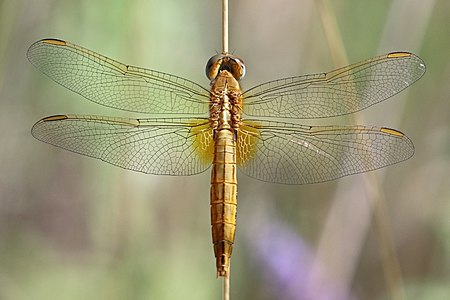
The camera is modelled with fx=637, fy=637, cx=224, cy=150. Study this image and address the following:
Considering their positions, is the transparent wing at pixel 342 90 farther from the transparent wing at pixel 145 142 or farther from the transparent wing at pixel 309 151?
the transparent wing at pixel 145 142

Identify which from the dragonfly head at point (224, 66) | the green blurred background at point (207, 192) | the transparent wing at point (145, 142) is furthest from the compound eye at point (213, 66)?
the green blurred background at point (207, 192)

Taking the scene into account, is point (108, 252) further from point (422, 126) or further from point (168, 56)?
point (422, 126)

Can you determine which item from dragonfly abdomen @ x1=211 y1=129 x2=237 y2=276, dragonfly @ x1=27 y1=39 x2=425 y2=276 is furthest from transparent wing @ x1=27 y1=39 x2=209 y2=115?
dragonfly abdomen @ x1=211 y1=129 x2=237 y2=276

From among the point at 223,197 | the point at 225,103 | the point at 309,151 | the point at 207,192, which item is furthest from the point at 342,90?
the point at 207,192

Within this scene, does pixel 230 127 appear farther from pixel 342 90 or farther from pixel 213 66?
pixel 342 90

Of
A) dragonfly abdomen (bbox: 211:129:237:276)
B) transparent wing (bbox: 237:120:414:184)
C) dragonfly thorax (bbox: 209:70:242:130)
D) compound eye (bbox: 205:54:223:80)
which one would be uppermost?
compound eye (bbox: 205:54:223:80)

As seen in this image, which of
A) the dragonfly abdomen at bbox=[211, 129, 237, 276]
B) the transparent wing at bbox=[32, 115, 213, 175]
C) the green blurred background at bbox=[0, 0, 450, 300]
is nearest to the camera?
the dragonfly abdomen at bbox=[211, 129, 237, 276]

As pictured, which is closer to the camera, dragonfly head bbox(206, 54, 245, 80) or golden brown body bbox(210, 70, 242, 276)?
golden brown body bbox(210, 70, 242, 276)

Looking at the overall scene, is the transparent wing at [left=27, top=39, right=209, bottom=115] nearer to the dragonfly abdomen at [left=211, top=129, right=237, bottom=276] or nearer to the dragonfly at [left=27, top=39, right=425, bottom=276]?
the dragonfly at [left=27, top=39, right=425, bottom=276]
